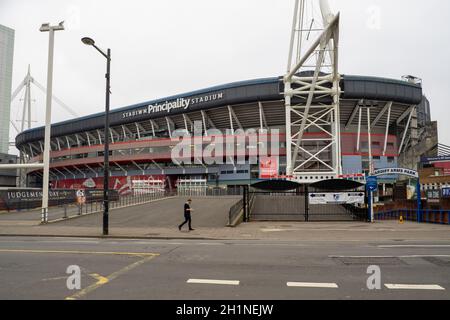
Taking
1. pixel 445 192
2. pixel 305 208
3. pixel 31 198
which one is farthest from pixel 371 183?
pixel 31 198

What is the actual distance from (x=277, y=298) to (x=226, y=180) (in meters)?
57.7

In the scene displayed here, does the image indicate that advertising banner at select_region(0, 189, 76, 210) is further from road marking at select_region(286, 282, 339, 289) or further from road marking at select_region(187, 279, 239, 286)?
road marking at select_region(286, 282, 339, 289)

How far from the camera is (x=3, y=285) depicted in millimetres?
6801

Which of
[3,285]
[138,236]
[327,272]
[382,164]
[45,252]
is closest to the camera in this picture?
[3,285]

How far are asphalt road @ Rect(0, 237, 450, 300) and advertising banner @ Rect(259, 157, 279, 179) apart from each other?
47.0 metres

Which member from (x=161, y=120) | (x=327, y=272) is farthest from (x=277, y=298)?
(x=161, y=120)

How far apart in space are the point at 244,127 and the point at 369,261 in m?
58.3

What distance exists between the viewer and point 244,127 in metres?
66.6

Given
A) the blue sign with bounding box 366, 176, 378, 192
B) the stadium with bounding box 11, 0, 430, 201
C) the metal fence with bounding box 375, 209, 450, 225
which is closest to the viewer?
the metal fence with bounding box 375, 209, 450, 225

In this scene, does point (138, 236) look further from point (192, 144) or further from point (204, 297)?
point (192, 144)

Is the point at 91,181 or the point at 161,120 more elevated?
the point at 161,120

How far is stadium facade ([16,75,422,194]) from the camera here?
56.3m

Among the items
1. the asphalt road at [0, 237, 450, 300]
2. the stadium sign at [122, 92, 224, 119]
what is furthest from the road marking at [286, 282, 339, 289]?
the stadium sign at [122, 92, 224, 119]

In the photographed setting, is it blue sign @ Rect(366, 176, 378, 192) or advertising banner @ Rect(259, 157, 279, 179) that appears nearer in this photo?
blue sign @ Rect(366, 176, 378, 192)
